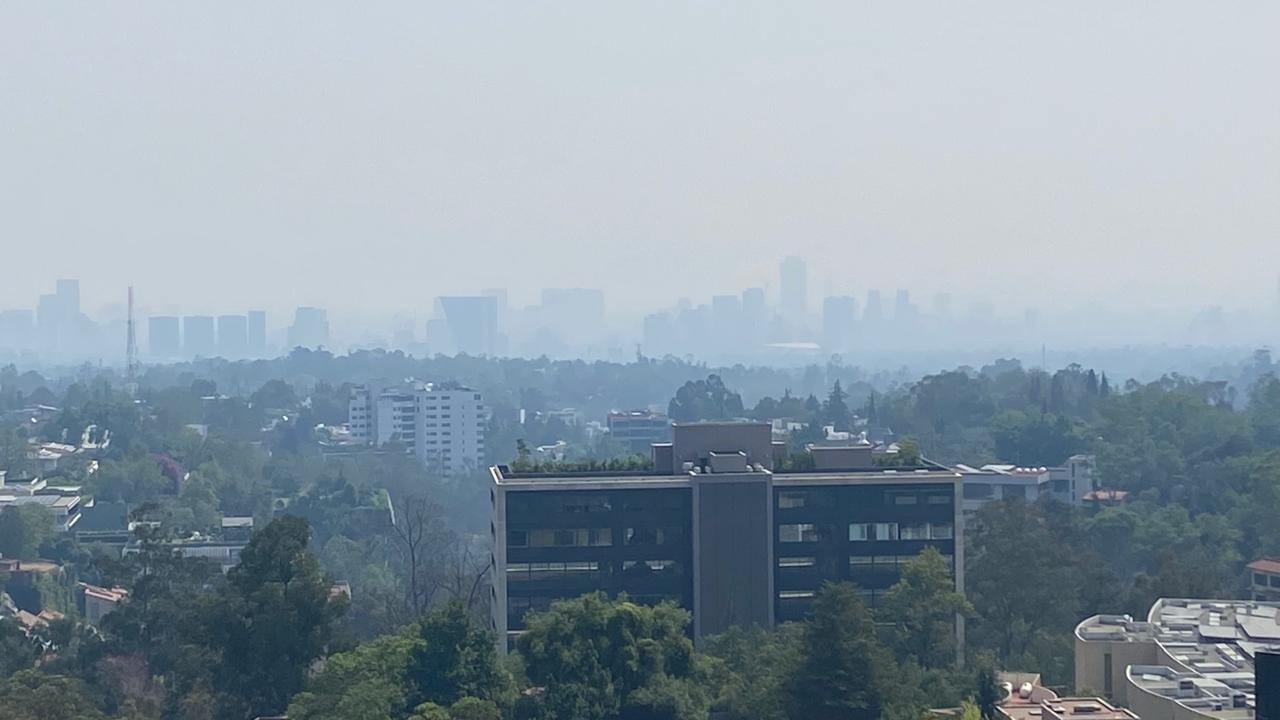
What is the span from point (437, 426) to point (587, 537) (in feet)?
188

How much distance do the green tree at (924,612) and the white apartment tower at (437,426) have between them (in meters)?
58.3

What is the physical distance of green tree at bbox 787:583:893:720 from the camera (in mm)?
19609

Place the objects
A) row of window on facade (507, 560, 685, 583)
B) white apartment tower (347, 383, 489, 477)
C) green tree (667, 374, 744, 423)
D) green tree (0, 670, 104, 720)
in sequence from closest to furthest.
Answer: green tree (0, 670, 104, 720) < row of window on facade (507, 560, 685, 583) < green tree (667, 374, 744, 423) < white apartment tower (347, 383, 489, 477)

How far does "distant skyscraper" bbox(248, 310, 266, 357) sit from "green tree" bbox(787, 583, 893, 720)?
180911 millimetres

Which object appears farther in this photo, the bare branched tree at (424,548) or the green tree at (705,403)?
the green tree at (705,403)

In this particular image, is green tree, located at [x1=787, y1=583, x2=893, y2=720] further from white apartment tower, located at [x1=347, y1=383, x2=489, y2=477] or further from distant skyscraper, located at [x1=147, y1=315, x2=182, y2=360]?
distant skyscraper, located at [x1=147, y1=315, x2=182, y2=360]

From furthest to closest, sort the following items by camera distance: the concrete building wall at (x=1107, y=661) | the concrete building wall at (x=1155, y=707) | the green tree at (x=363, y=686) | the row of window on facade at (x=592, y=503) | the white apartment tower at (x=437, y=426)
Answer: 1. the white apartment tower at (x=437, y=426)
2. the row of window on facade at (x=592, y=503)
3. the concrete building wall at (x=1107, y=661)
4. the green tree at (x=363, y=686)
5. the concrete building wall at (x=1155, y=707)

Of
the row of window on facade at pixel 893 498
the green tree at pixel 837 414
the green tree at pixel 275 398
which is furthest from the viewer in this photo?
the green tree at pixel 275 398

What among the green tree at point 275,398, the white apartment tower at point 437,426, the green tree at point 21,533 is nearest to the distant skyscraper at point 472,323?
the green tree at point 275,398

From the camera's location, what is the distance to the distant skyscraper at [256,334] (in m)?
198

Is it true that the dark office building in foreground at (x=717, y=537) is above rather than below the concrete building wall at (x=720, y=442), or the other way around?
below

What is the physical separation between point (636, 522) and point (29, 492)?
1319 inches

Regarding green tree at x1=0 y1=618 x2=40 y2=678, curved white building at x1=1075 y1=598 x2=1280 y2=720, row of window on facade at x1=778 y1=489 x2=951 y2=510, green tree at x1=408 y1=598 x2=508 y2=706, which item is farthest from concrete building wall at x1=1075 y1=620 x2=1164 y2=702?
green tree at x1=0 y1=618 x2=40 y2=678

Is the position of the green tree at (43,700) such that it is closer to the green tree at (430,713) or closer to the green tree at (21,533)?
the green tree at (430,713)
